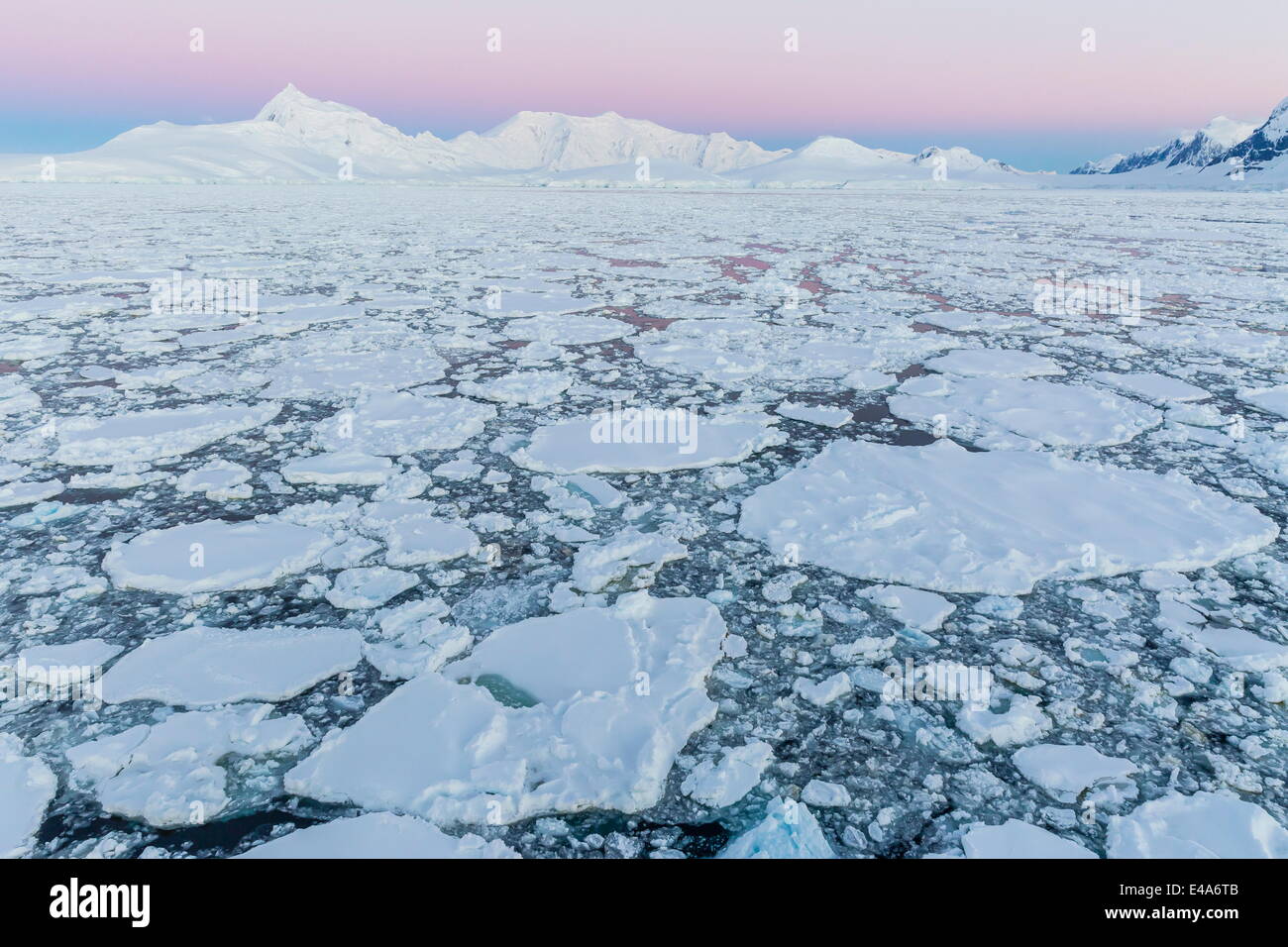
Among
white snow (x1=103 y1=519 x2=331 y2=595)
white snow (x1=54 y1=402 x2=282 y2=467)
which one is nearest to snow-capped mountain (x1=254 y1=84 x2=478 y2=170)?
white snow (x1=54 y1=402 x2=282 y2=467)

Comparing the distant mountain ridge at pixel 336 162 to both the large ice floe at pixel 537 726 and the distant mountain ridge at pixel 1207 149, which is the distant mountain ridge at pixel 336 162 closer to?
the distant mountain ridge at pixel 1207 149

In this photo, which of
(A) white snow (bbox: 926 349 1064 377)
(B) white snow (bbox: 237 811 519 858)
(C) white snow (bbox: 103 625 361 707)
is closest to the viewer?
(B) white snow (bbox: 237 811 519 858)

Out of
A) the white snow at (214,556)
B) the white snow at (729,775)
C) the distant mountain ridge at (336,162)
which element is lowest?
the white snow at (729,775)

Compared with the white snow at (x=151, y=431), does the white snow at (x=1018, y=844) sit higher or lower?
lower

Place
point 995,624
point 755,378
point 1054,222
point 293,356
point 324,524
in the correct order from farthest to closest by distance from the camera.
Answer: point 1054,222 < point 293,356 < point 755,378 < point 324,524 < point 995,624

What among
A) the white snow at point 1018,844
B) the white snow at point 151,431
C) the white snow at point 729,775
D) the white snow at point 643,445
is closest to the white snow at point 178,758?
the white snow at point 729,775

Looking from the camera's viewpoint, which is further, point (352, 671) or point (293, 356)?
point (293, 356)

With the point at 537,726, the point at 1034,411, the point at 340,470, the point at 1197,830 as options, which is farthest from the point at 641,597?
the point at 1034,411

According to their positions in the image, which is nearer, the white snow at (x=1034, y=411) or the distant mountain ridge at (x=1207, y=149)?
the white snow at (x=1034, y=411)

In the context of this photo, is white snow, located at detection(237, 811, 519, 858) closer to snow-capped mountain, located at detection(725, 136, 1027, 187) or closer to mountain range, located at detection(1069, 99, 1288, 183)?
snow-capped mountain, located at detection(725, 136, 1027, 187)
